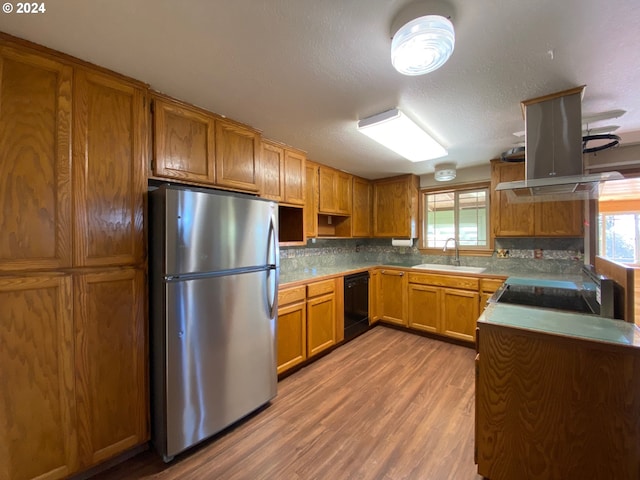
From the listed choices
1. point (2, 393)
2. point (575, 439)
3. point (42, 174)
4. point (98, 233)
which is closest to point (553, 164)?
point (575, 439)

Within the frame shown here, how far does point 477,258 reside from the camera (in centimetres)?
360

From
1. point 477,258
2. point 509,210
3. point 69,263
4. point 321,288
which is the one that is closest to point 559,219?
point 509,210

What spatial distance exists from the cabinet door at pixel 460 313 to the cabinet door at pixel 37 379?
344 cm

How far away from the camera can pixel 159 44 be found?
1.27 meters

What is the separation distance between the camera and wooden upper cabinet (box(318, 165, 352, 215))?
11.1 feet

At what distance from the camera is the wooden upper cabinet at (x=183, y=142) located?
5.57 feet

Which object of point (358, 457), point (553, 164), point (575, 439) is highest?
point (553, 164)

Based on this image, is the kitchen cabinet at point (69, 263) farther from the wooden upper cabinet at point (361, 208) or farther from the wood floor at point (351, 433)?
the wooden upper cabinet at point (361, 208)

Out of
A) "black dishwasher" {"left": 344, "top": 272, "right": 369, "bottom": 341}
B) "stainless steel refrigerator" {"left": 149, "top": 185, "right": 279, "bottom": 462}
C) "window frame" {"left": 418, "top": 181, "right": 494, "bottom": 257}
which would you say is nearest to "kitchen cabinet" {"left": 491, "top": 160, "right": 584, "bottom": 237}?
"window frame" {"left": 418, "top": 181, "right": 494, "bottom": 257}

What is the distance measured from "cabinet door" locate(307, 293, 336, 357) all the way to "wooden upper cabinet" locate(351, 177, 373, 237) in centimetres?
129

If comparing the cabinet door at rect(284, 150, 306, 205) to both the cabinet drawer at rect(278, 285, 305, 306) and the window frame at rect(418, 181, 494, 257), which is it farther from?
the window frame at rect(418, 181, 494, 257)

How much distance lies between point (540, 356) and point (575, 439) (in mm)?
365

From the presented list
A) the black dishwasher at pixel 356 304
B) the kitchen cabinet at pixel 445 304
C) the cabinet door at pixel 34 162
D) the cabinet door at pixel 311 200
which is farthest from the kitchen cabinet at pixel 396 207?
the cabinet door at pixel 34 162

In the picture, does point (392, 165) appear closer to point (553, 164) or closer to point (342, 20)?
point (553, 164)
